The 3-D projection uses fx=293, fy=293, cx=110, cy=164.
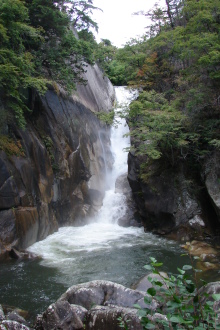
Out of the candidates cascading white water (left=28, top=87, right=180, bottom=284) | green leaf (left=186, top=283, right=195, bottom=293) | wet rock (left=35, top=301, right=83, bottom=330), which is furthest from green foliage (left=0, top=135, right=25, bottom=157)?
green leaf (left=186, top=283, right=195, bottom=293)

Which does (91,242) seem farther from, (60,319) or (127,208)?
(60,319)

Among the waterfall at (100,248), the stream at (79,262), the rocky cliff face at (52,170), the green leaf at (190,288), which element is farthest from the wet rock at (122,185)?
the green leaf at (190,288)

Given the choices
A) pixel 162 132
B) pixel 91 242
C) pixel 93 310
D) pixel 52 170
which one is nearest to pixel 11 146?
pixel 52 170

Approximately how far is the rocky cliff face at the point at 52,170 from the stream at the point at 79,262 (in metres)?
0.93

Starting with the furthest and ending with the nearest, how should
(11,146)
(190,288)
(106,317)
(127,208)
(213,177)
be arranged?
(127,208), (213,177), (11,146), (106,317), (190,288)

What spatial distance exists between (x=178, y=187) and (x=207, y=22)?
24.9 feet

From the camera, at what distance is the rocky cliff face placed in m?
10.1

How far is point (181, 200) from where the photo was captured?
13.1 metres

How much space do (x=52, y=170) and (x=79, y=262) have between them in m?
5.14

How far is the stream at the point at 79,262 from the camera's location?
735 cm

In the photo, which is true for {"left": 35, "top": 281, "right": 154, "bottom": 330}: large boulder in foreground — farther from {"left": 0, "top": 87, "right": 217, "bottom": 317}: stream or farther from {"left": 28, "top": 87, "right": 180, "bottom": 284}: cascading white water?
{"left": 28, "top": 87, "right": 180, "bottom": 284}: cascading white water

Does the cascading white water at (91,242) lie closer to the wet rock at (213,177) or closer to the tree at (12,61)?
the wet rock at (213,177)

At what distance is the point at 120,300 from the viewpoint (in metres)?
5.45

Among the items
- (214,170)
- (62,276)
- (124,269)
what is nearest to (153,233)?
(214,170)
